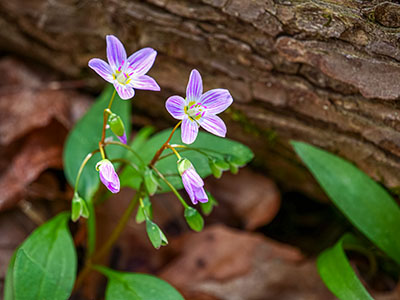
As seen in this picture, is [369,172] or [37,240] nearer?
[37,240]

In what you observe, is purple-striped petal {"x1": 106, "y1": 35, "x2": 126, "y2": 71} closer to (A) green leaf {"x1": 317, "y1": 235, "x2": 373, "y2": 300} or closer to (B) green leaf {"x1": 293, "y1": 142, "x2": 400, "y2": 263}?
(B) green leaf {"x1": 293, "y1": 142, "x2": 400, "y2": 263}

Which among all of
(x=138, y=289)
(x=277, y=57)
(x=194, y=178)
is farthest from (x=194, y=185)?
(x=277, y=57)

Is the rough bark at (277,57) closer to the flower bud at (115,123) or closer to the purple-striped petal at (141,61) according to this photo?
the purple-striped petal at (141,61)

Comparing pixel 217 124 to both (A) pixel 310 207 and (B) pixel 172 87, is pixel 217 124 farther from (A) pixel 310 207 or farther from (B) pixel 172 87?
(A) pixel 310 207

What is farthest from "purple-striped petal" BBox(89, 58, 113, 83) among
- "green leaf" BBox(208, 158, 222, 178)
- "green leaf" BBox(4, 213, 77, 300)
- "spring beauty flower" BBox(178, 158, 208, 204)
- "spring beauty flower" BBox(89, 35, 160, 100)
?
"green leaf" BBox(4, 213, 77, 300)

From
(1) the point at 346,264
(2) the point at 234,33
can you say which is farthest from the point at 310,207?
(2) the point at 234,33

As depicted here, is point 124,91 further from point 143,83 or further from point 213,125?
point 213,125
